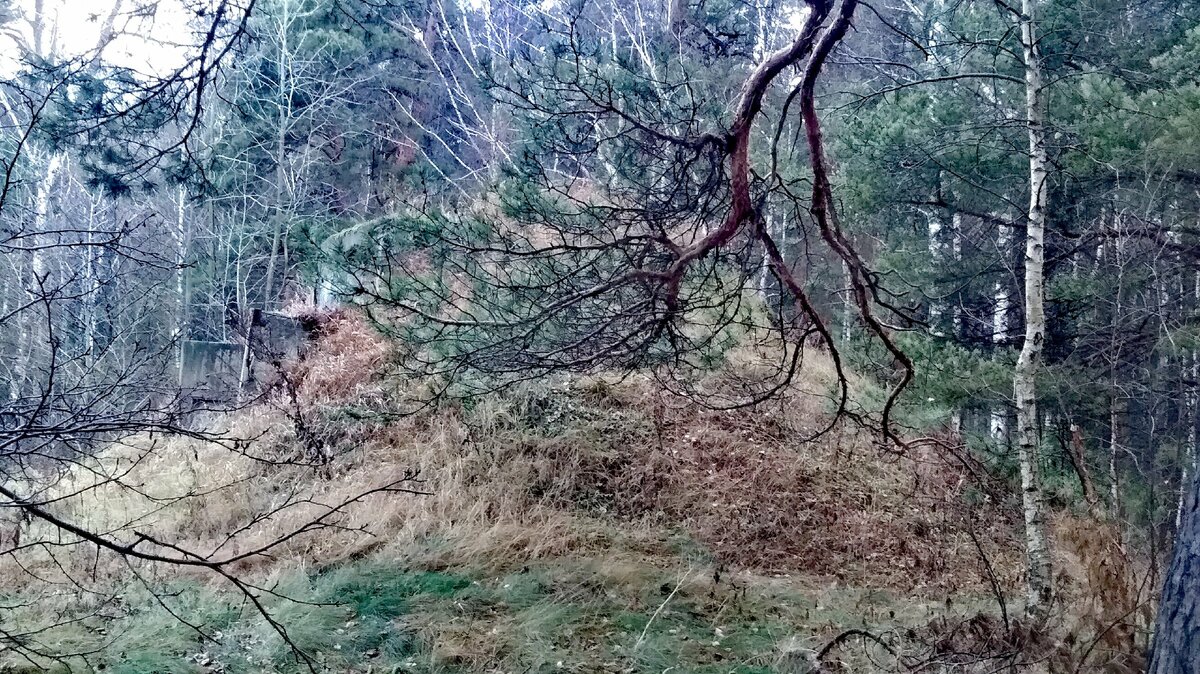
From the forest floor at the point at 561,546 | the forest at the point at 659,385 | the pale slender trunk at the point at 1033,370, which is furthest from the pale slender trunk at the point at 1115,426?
the pale slender trunk at the point at 1033,370

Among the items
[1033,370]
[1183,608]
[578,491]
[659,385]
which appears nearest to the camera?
[1183,608]

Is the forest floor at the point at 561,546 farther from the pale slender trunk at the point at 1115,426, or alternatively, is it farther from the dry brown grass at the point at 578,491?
the pale slender trunk at the point at 1115,426

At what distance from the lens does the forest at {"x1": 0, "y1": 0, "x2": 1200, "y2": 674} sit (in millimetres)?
3396

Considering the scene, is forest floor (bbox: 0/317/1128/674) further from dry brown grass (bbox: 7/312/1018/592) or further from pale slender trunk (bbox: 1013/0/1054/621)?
pale slender trunk (bbox: 1013/0/1054/621)

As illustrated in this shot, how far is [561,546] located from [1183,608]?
540 centimetres

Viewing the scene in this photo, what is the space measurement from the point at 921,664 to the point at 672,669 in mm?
1682

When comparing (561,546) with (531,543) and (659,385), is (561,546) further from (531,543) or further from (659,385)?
(659,385)

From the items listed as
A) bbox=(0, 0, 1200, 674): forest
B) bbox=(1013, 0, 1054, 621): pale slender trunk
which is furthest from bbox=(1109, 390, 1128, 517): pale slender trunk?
bbox=(1013, 0, 1054, 621): pale slender trunk

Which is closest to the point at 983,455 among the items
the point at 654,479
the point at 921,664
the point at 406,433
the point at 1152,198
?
the point at 1152,198

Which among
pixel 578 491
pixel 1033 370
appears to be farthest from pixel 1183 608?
pixel 578 491

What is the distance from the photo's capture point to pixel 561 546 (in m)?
7.14

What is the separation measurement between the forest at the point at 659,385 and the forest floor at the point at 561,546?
0.04 m

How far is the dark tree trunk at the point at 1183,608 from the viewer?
226cm

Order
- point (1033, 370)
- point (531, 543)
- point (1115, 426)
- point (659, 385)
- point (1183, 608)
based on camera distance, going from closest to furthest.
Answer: point (1183, 608) < point (1033, 370) < point (531, 543) < point (1115, 426) < point (659, 385)
